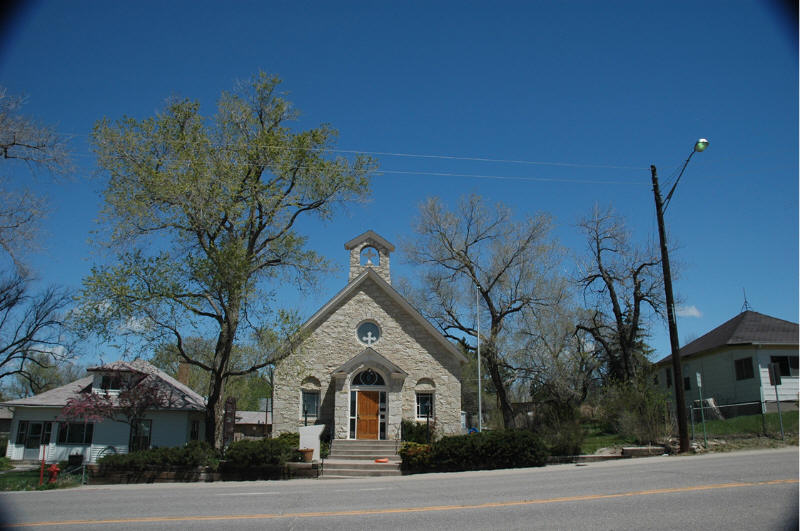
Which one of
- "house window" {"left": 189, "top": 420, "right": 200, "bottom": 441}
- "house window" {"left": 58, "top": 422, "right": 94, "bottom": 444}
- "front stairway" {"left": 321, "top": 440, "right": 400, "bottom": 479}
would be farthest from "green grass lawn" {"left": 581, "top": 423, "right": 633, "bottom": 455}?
"house window" {"left": 58, "top": 422, "right": 94, "bottom": 444}

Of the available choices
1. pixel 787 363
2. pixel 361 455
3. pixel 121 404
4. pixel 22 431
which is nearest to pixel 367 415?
pixel 361 455

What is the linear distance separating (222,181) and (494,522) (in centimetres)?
1586

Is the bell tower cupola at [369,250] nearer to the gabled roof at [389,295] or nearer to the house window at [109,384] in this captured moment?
the gabled roof at [389,295]

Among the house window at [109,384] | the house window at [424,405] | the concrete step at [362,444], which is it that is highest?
the house window at [109,384]

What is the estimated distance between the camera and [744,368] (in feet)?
86.8

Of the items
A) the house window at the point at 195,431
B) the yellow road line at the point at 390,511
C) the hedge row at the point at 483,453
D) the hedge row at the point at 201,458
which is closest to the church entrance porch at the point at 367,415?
the hedge row at the point at 483,453

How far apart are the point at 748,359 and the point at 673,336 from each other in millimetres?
10590

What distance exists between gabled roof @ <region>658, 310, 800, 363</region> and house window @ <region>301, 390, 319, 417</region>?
1895cm

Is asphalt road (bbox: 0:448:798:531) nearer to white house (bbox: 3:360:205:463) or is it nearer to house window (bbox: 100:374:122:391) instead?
house window (bbox: 100:374:122:391)

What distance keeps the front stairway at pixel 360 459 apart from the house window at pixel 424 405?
7.25ft

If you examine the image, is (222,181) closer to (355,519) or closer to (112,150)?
(112,150)

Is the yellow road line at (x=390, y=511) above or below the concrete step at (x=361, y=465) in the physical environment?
above

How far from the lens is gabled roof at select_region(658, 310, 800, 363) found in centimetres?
2580

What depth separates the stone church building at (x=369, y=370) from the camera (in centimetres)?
2342
